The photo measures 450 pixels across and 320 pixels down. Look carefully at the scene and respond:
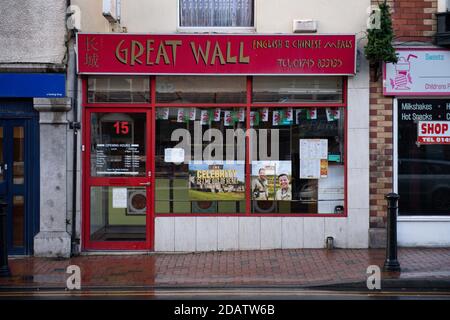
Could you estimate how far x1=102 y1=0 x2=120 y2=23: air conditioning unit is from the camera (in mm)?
10211

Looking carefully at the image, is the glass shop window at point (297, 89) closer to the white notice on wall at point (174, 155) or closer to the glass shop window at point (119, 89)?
the white notice on wall at point (174, 155)

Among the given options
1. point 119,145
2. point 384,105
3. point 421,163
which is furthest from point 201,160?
point 421,163

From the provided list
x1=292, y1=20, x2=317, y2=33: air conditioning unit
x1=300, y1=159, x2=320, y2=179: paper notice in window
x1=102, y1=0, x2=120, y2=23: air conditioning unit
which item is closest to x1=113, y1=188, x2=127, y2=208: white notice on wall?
x1=102, y1=0, x2=120, y2=23: air conditioning unit

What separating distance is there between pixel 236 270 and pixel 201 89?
10.8ft

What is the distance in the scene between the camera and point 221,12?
36.8ft

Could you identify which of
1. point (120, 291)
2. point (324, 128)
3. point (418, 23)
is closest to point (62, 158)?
point (120, 291)

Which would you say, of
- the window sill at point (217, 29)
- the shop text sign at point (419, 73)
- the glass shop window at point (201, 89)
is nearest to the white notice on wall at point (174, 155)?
the glass shop window at point (201, 89)

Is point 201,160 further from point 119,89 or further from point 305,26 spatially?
point 305,26

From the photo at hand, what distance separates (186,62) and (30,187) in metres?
3.36

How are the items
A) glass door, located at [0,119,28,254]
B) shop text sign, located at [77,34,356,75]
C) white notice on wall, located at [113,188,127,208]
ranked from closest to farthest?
shop text sign, located at [77,34,356,75] < glass door, located at [0,119,28,254] < white notice on wall, located at [113,188,127,208]

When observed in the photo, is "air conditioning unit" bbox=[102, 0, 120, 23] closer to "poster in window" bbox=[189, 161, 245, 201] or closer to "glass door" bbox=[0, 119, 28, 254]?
"glass door" bbox=[0, 119, 28, 254]

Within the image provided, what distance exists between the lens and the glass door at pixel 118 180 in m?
11.0

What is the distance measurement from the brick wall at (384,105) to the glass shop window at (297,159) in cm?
54

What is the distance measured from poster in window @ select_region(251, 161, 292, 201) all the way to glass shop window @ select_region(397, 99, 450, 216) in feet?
6.39
